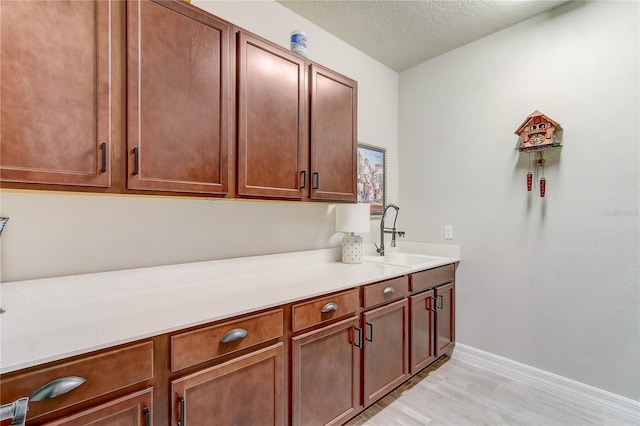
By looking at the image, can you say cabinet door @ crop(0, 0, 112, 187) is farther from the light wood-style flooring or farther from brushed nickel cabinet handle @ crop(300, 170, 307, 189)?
the light wood-style flooring

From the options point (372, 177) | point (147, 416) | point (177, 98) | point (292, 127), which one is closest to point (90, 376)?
point (147, 416)

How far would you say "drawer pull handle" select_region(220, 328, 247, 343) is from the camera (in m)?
1.14

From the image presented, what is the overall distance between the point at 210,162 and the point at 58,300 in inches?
32.5

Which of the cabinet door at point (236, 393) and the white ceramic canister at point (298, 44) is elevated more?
the white ceramic canister at point (298, 44)

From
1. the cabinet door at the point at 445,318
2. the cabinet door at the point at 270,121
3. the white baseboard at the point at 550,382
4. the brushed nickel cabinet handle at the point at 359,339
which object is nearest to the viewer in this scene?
the cabinet door at the point at 270,121

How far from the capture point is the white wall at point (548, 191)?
1.83 meters

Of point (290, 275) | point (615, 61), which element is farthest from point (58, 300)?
point (615, 61)

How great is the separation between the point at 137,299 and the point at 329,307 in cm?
87

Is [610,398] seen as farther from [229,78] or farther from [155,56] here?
[155,56]

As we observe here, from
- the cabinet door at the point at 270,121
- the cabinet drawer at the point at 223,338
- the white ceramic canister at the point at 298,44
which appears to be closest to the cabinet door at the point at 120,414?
the cabinet drawer at the point at 223,338

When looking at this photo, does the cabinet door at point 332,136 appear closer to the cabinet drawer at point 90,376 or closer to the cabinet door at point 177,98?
the cabinet door at point 177,98

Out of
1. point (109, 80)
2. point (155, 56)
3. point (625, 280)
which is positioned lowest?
point (625, 280)

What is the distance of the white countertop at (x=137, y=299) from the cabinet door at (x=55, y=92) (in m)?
0.48

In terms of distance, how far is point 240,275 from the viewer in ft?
5.74
